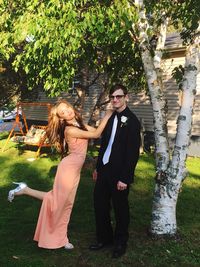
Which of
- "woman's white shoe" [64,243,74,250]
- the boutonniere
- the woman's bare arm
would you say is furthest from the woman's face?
"woman's white shoe" [64,243,74,250]

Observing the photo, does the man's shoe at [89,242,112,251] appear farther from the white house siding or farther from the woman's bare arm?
the white house siding

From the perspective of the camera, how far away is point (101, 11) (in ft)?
18.5

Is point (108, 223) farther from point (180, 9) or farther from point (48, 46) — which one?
point (180, 9)

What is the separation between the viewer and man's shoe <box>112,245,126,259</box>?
536 centimetres

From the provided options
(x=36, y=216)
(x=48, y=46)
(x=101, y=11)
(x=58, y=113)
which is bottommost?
(x=36, y=216)

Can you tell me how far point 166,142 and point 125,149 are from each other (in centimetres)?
85

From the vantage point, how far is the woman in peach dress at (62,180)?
5.59 metres

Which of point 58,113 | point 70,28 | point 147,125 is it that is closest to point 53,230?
point 58,113

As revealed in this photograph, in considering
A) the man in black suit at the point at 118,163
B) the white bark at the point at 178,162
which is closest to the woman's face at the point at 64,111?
the man in black suit at the point at 118,163

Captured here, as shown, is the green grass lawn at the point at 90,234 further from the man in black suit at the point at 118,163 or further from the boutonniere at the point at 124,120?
the boutonniere at the point at 124,120

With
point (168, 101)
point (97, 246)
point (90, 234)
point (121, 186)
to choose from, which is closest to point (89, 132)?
point (121, 186)

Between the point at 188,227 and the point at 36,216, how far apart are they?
8.61 ft

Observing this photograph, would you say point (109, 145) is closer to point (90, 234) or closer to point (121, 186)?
point (121, 186)

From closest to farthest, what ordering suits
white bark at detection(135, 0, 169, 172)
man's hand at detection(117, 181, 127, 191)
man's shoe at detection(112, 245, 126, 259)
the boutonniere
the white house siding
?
man's hand at detection(117, 181, 127, 191), the boutonniere, man's shoe at detection(112, 245, 126, 259), white bark at detection(135, 0, 169, 172), the white house siding
